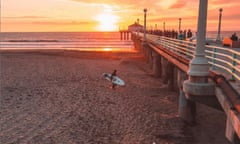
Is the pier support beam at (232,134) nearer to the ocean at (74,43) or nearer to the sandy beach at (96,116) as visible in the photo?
the sandy beach at (96,116)

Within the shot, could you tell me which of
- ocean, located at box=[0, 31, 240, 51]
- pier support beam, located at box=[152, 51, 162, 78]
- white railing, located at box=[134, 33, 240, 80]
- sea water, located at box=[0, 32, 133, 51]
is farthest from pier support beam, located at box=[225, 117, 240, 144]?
sea water, located at box=[0, 32, 133, 51]

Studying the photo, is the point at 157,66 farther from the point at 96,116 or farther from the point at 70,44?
the point at 70,44

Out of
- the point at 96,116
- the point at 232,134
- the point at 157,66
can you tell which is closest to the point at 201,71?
the point at 232,134

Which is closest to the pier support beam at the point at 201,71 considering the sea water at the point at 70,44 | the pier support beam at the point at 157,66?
the pier support beam at the point at 157,66

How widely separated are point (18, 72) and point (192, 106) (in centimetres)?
1433

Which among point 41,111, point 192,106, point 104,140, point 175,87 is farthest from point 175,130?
point 175,87

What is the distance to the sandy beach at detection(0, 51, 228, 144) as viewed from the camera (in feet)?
27.9

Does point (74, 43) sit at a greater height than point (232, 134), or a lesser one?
lesser

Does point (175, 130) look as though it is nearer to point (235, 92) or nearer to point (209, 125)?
point (209, 125)

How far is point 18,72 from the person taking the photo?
20438mm

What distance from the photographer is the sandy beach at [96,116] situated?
8516 millimetres

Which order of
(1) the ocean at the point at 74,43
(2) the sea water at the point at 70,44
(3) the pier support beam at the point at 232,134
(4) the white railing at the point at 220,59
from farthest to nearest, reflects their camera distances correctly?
1. (2) the sea water at the point at 70,44
2. (1) the ocean at the point at 74,43
3. (4) the white railing at the point at 220,59
4. (3) the pier support beam at the point at 232,134

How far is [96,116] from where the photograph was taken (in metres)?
10.5

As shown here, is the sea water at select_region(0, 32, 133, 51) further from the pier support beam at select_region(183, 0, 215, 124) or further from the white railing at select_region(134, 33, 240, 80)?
the pier support beam at select_region(183, 0, 215, 124)
